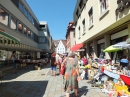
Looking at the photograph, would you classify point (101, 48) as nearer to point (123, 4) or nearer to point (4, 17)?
point (123, 4)

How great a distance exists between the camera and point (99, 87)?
670 cm

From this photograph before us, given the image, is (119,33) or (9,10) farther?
(9,10)

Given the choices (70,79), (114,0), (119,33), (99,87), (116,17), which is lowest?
(99,87)

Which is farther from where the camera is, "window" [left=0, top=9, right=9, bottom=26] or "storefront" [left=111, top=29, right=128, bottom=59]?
"window" [left=0, top=9, right=9, bottom=26]

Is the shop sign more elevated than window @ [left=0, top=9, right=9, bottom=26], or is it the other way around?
window @ [left=0, top=9, right=9, bottom=26]

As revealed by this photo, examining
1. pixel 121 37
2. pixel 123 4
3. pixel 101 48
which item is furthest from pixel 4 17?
pixel 123 4

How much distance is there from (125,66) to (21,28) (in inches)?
666

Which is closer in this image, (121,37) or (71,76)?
(71,76)

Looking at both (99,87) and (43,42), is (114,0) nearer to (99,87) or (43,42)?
(99,87)

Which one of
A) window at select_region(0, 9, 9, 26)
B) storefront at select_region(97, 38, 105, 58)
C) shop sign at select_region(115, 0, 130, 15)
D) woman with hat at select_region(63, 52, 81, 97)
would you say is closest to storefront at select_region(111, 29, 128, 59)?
shop sign at select_region(115, 0, 130, 15)

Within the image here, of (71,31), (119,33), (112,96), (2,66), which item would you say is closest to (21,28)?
(2,66)

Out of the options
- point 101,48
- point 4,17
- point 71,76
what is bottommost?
point 71,76

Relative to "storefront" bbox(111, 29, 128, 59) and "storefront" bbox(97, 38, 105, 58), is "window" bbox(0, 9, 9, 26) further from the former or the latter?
"storefront" bbox(111, 29, 128, 59)

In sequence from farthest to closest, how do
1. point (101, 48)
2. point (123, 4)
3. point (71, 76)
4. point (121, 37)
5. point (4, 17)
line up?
1. point (4, 17)
2. point (101, 48)
3. point (121, 37)
4. point (123, 4)
5. point (71, 76)
